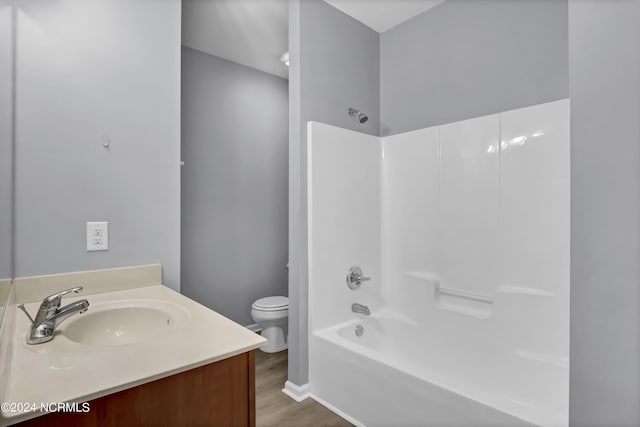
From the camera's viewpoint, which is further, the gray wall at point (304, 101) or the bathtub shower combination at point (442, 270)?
the gray wall at point (304, 101)

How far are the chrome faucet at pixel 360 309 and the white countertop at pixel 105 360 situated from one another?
136 centimetres

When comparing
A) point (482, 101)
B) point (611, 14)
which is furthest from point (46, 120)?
point (482, 101)

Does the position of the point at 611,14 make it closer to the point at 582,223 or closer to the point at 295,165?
the point at 582,223

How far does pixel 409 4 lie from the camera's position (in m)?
2.45

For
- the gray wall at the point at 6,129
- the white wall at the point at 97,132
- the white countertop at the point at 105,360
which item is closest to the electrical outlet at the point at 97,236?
the white wall at the point at 97,132

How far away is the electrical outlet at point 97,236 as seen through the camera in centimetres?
152

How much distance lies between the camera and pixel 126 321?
1.36 m

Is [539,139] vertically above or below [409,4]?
below

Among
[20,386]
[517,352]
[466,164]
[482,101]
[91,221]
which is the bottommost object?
[517,352]

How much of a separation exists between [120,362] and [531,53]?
2540 millimetres

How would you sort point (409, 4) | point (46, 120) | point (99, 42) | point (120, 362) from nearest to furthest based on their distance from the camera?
point (120, 362) → point (46, 120) → point (99, 42) → point (409, 4)

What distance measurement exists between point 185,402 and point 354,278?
5.26ft

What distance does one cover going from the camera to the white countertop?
2.42 ft

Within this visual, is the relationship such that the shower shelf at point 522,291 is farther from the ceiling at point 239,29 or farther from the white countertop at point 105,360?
the ceiling at point 239,29
